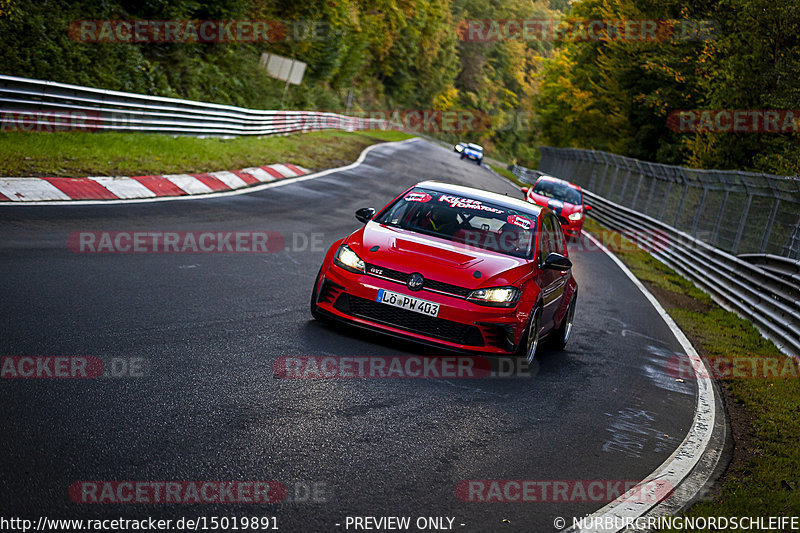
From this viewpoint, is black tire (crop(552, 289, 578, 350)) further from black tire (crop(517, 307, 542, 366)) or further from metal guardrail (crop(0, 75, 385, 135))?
metal guardrail (crop(0, 75, 385, 135))

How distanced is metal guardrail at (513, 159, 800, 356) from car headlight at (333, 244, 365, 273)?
20.5ft

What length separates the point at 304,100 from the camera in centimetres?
5300

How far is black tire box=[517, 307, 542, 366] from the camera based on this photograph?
7734 mm

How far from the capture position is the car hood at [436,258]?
7.48 meters

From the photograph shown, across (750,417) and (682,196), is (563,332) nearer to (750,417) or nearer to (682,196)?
(750,417)

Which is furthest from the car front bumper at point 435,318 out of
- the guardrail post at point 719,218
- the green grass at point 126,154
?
the guardrail post at point 719,218

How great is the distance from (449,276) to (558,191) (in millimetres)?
16481

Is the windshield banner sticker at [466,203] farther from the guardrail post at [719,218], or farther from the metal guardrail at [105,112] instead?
the guardrail post at [719,218]

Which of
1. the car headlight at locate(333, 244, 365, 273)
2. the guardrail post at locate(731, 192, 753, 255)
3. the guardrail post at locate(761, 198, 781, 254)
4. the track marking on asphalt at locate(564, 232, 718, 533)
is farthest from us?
the guardrail post at locate(731, 192, 753, 255)

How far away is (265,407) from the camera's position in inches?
219

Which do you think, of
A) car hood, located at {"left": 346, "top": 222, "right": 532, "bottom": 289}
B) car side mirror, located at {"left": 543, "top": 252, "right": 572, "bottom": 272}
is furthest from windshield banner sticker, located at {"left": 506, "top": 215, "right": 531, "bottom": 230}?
car hood, located at {"left": 346, "top": 222, "right": 532, "bottom": 289}

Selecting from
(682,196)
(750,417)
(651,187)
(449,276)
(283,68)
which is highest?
(283,68)

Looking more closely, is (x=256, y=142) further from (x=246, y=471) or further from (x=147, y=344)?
(x=246, y=471)

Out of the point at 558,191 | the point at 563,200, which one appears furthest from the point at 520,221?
the point at 558,191
